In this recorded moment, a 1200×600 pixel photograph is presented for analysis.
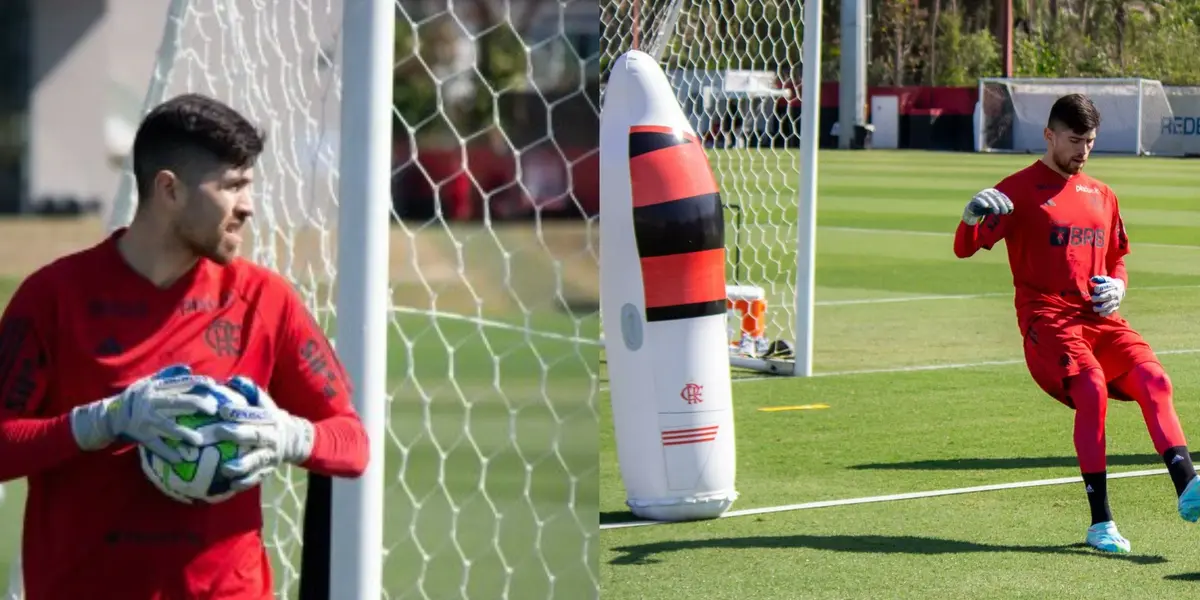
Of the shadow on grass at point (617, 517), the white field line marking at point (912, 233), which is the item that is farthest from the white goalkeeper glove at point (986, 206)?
the white field line marking at point (912, 233)

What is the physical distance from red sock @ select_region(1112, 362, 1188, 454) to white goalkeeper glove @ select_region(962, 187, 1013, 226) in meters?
0.73

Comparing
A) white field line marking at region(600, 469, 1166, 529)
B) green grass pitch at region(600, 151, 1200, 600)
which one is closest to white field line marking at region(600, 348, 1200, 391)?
green grass pitch at region(600, 151, 1200, 600)

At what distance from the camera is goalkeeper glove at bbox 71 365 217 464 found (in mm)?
2809

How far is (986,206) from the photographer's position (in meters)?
6.30

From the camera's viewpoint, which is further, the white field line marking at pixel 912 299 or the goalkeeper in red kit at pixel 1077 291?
the white field line marking at pixel 912 299

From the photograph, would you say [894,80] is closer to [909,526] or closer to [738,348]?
[738,348]

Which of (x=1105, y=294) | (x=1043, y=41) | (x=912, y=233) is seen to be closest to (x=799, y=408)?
(x=1105, y=294)

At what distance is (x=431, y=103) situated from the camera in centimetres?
589

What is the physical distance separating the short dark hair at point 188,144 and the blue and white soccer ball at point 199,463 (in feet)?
1.29

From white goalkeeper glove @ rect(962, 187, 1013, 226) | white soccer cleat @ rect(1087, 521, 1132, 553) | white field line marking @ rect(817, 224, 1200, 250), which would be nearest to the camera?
white soccer cleat @ rect(1087, 521, 1132, 553)

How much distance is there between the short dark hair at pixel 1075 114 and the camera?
633 centimetres

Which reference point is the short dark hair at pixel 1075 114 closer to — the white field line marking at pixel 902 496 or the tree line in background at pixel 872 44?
the white field line marking at pixel 902 496

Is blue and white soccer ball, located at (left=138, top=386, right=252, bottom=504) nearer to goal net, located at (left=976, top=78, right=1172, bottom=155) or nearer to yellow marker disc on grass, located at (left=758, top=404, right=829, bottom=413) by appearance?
yellow marker disc on grass, located at (left=758, top=404, right=829, bottom=413)

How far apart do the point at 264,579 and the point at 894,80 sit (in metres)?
73.1
